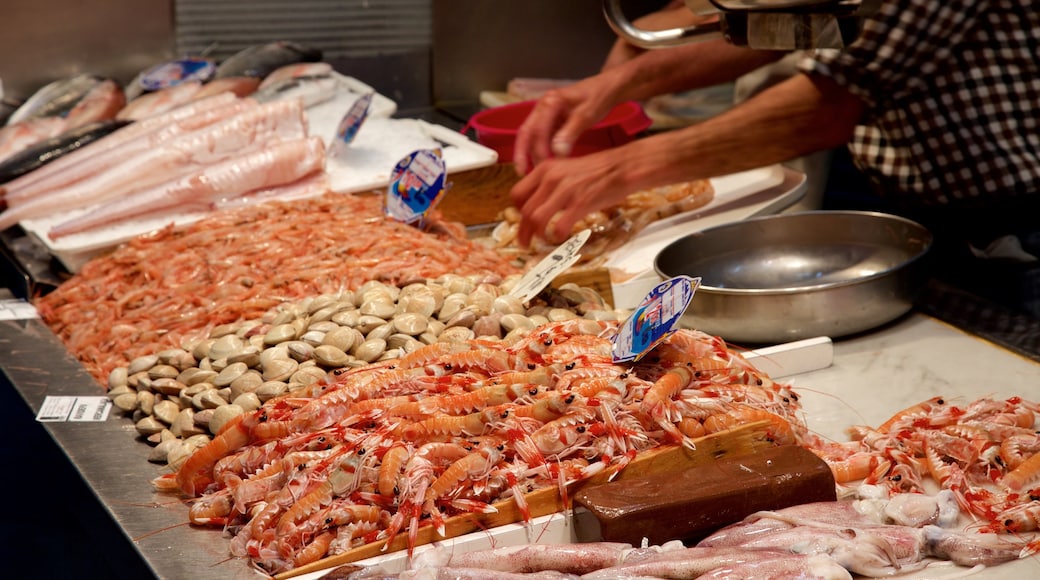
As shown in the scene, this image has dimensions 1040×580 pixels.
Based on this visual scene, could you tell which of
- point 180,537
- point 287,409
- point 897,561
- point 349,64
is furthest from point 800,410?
point 349,64

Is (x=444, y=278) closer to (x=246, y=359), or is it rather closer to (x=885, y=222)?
(x=246, y=359)

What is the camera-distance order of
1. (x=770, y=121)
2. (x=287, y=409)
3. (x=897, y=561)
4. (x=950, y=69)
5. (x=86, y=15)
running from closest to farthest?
(x=897, y=561), (x=287, y=409), (x=950, y=69), (x=770, y=121), (x=86, y=15)

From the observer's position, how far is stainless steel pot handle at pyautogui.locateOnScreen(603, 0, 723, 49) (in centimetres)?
214

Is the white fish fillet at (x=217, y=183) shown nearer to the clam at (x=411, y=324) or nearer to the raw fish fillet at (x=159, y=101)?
the raw fish fillet at (x=159, y=101)

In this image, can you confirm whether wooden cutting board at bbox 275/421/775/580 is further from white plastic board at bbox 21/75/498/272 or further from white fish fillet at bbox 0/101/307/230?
white fish fillet at bbox 0/101/307/230

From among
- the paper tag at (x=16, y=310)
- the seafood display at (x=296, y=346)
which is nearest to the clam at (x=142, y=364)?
the seafood display at (x=296, y=346)

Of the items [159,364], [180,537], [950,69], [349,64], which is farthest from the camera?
[349,64]

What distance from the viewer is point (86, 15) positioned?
4473 mm

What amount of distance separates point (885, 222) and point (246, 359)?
5.35 feet

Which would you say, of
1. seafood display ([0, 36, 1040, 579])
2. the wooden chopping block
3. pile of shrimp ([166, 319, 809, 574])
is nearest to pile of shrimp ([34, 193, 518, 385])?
seafood display ([0, 36, 1040, 579])

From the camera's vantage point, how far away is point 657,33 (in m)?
2.16

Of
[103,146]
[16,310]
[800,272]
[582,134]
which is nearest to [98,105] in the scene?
[103,146]

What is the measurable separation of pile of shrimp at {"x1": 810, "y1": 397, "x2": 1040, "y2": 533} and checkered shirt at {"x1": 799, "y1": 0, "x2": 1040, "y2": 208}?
1.14 m

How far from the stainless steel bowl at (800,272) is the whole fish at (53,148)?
2154 mm
